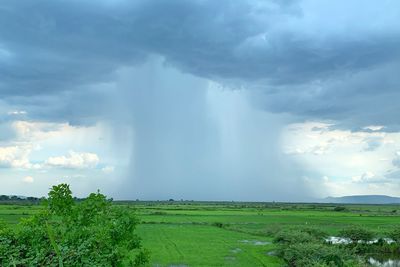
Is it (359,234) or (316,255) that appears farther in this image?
(359,234)

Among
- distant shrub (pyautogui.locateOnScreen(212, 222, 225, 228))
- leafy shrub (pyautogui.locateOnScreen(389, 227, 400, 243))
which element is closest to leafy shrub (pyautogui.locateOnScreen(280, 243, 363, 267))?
leafy shrub (pyautogui.locateOnScreen(389, 227, 400, 243))

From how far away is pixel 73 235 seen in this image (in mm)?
9227

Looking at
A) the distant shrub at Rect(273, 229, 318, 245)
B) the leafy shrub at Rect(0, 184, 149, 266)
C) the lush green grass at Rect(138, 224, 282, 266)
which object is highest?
the leafy shrub at Rect(0, 184, 149, 266)

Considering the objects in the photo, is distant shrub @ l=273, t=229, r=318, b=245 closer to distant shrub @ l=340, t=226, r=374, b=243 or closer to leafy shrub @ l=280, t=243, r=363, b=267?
leafy shrub @ l=280, t=243, r=363, b=267

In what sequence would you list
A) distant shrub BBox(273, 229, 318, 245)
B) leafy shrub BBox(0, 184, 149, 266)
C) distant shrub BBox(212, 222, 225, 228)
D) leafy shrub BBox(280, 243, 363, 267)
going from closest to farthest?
leafy shrub BBox(0, 184, 149, 266) < leafy shrub BBox(280, 243, 363, 267) < distant shrub BBox(273, 229, 318, 245) < distant shrub BBox(212, 222, 225, 228)

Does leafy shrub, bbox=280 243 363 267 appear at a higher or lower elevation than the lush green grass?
higher

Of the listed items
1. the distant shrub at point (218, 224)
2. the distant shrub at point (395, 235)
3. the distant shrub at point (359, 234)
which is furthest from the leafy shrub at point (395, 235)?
the distant shrub at point (218, 224)

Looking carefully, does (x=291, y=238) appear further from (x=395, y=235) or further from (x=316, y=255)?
(x=395, y=235)

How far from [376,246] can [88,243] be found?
4137 centimetres

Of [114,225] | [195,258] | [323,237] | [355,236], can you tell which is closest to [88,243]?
[114,225]

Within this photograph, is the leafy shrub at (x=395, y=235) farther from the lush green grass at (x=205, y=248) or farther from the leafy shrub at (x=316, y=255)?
the leafy shrub at (x=316, y=255)

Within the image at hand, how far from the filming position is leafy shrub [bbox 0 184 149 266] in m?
7.66

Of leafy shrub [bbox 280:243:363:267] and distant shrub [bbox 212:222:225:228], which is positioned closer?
leafy shrub [bbox 280:243:363:267]

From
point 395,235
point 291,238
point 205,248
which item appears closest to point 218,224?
point 205,248
